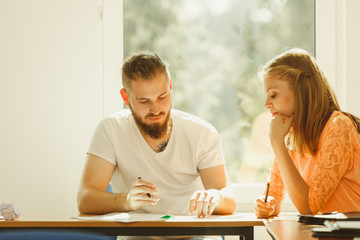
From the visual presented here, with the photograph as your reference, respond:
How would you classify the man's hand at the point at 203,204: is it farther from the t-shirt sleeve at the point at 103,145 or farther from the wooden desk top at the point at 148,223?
the t-shirt sleeve at the point at 103,145

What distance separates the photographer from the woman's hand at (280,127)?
6.96 feet

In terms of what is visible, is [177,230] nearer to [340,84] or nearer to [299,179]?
[299,179]

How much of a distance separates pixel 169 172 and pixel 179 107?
89 cm

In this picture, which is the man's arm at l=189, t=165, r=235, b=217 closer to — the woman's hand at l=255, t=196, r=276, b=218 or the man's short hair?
the woman's hand at l=255, t=196, r=276, b=218

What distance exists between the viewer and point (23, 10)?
10.2 ft

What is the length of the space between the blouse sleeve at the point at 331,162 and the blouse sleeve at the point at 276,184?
309mm

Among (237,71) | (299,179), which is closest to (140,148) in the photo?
(299,179)

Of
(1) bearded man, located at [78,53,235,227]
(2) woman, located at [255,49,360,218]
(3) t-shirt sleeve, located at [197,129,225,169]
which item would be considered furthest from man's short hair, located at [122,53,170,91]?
(2) woman, located at [255,49,360,218]

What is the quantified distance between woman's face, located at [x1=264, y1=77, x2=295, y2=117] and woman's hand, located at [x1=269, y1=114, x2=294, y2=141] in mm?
20

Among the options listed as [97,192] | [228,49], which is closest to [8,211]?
[97,192]

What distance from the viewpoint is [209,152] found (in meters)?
2.42

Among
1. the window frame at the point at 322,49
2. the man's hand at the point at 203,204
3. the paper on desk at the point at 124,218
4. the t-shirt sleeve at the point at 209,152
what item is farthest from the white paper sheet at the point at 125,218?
the window frame at the point at 322,49

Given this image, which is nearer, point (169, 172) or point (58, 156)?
point (169, 172)

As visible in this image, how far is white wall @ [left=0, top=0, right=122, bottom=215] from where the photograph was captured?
3.06m
